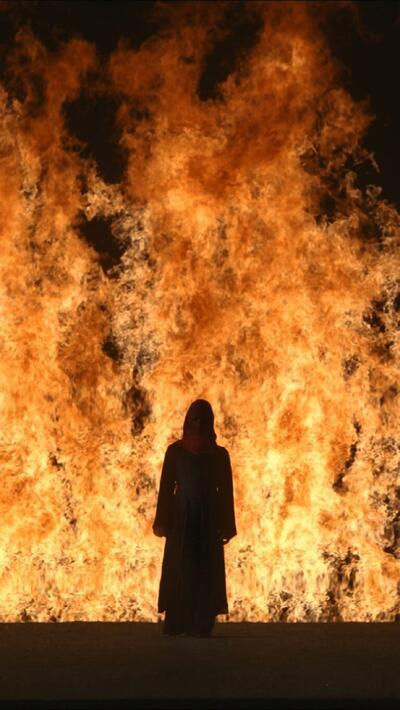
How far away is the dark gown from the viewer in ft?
38.2

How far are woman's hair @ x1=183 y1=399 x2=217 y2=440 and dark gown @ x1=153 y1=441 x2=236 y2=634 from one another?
Result: 182mm

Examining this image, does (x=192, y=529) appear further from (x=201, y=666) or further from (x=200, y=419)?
(x=201, y=666)

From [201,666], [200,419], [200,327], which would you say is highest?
[200,327]

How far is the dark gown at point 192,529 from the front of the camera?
11.6m

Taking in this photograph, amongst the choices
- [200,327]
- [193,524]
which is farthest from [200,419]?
[200,327]

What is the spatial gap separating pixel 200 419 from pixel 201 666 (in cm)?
250

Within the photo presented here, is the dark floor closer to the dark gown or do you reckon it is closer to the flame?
the dark gown

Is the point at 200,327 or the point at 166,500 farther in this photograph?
the point at 200,327

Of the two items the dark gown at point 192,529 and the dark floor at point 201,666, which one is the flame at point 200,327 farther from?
the dark gown at point 192,529

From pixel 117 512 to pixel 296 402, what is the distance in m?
1.73

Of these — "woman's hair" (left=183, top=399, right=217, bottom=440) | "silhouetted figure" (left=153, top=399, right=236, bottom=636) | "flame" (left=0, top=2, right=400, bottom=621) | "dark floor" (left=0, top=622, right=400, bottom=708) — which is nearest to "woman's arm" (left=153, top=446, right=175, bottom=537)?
"silhouetted figure" (left=153, top=399, right=236, bottom=636)

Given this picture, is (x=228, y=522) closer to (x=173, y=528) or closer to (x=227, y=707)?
(x=173, y=528)

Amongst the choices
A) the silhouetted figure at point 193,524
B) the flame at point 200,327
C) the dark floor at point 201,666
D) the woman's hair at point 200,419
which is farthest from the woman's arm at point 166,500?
the flame at point 200,327

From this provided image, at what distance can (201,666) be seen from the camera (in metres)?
9.45
